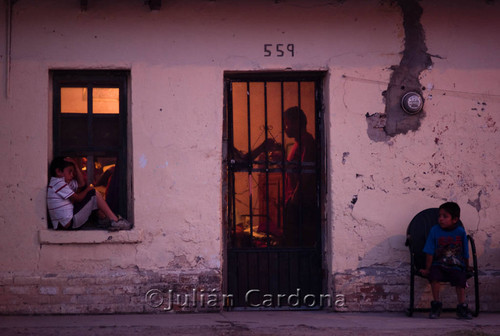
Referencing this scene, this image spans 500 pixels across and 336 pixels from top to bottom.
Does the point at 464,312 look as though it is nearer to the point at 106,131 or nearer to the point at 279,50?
the point at 279,50

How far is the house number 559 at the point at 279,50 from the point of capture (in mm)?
7012

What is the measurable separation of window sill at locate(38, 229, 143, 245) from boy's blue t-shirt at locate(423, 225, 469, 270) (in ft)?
10.1

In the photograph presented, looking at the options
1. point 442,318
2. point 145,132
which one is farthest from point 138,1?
point 442,318

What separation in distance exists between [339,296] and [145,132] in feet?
9.09

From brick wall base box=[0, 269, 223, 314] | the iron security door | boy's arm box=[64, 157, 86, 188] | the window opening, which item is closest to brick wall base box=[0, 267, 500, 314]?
brick wall base box=[0, 269, 223, 314]

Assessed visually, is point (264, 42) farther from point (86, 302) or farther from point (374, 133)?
point (86, 302)

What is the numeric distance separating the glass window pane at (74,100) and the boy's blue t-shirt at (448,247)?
13.2 feet

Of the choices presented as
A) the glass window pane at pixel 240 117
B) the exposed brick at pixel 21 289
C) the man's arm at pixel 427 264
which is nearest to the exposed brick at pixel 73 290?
the exposed brick at pixel 21 289

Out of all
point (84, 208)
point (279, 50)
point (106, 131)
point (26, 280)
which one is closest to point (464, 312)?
point (279, 50)

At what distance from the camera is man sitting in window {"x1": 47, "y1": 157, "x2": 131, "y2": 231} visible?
6809 millimetres

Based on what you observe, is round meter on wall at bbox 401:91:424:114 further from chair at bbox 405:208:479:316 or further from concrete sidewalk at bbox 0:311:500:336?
concrete sidewalk at bbox 0:311:500:336

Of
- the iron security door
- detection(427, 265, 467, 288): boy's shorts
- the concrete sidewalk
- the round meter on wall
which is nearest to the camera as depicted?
the concrete sidewalk

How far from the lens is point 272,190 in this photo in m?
7.25

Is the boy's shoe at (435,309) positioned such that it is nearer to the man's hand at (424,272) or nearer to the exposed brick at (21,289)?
the man's hand at (424,272)
